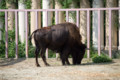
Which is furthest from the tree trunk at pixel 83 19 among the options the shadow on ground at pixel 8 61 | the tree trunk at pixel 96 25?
the shadow on ground at pixel 8 61

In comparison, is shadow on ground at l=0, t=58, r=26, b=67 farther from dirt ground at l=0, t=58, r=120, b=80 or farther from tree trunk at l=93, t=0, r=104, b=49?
tree trunk at l=93, t=0, r=104, b=49

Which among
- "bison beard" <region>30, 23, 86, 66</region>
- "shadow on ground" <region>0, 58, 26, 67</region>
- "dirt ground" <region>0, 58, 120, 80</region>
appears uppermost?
"bison beard" <region>30, 23, 86, 66</region>

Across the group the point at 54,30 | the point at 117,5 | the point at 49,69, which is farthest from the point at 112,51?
the point at 49,69

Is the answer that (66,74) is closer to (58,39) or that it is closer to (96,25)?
(58,39)

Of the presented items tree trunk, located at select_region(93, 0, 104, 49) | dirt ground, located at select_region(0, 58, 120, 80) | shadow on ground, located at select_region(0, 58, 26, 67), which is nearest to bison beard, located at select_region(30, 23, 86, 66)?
dirt ground, located at select_region(0, 58, 120, 80)

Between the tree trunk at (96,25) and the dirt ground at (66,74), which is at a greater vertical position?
the tree trunk at (96,25)

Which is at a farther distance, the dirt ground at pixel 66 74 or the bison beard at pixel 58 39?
the bison beard at pixel 58 39

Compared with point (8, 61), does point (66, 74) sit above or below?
above

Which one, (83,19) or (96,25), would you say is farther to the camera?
(83,19)

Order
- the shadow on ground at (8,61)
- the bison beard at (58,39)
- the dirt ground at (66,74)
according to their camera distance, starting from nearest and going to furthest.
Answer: the dirt ground at (66,74) < the bison beard at (58,39) < the shadow on ground at (8,61)

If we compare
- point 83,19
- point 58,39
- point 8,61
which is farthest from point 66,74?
point 83,19

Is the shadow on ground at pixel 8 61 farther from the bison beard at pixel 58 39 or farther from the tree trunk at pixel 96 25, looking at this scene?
the tree trunk at pixel 96 25

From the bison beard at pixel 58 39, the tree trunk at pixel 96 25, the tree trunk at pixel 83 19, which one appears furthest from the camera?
the tree trunk at pixel 83 19

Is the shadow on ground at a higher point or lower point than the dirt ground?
lower
